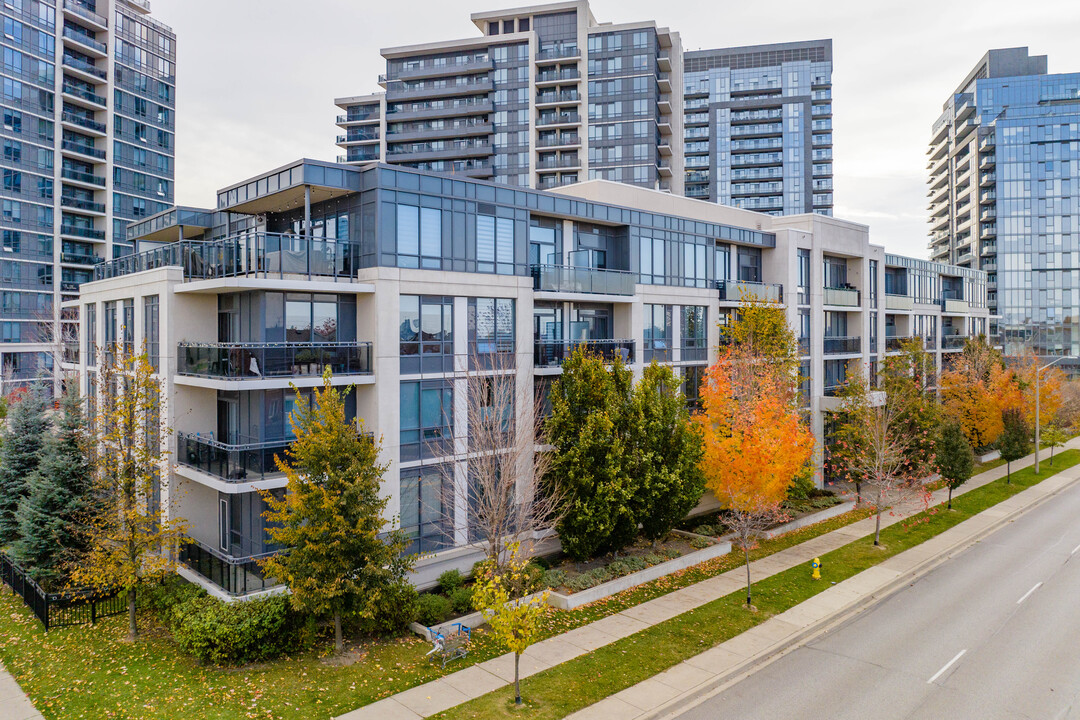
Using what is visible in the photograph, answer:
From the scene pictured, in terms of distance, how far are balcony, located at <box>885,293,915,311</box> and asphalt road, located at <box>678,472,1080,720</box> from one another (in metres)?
25.1

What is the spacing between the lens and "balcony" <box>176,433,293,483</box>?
20062mm

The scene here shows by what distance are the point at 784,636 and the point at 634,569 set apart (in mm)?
5609

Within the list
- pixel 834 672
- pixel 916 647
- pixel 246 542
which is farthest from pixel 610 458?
pixel 246 542

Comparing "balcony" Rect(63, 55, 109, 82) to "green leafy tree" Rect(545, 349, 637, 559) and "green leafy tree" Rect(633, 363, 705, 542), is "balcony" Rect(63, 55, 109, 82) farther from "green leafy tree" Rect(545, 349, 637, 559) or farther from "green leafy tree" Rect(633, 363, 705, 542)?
"green leafy tree" Rect(633, 363, 705, 542)

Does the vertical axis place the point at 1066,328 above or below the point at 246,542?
above

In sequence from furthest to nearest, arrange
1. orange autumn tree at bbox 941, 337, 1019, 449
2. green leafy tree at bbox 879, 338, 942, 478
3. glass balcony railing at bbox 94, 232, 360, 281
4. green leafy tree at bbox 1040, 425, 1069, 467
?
green leafy tree at bbox 1040, 425, 1069, 467 → orange autumn tree at bbox 941, 337, 1019, 449 → green leafy tree at bbox 879, 338, 942, 478 → glass balcony railing at bbox 94, 232, 360, 281

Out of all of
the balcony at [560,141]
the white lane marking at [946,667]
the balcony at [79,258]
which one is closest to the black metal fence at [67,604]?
the white lane marking at [946,667]

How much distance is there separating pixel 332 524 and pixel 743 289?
82.7 feet

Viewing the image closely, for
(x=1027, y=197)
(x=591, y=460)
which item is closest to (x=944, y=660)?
(x=591, y=460)

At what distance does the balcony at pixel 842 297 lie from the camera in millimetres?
39406

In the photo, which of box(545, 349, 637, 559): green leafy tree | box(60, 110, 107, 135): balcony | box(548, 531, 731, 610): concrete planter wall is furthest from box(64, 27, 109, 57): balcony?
box(548, 531, 731, 610): concrete planter wall

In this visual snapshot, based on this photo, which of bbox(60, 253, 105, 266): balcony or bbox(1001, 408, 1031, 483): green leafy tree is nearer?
bbox(1001, 408, 1031, 483): green leafy tree

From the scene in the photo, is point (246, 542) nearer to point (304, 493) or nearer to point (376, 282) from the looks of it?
point (304, 493)

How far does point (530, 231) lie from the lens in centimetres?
2734
